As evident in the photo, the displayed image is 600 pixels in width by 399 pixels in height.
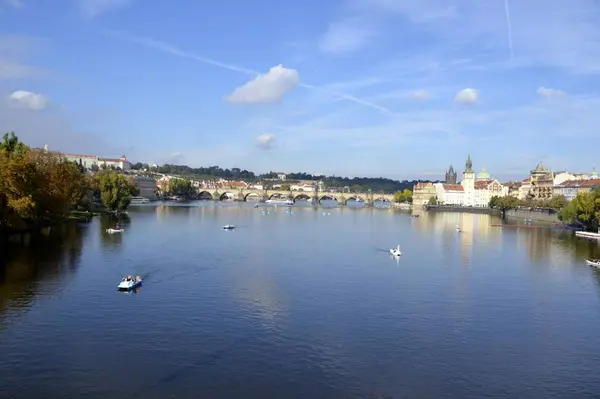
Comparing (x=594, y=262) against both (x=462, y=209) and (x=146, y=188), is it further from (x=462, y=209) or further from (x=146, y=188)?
(x=146, y=188)

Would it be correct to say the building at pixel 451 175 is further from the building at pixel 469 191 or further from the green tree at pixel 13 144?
the green tree at pixel 13 144

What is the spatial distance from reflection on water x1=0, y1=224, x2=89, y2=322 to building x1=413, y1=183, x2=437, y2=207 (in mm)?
106163

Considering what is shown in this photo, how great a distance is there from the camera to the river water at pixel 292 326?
15.2 m

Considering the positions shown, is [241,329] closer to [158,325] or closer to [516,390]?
[158,325]

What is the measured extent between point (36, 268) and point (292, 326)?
1577 centimetres

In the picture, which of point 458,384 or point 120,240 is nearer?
point 458,384

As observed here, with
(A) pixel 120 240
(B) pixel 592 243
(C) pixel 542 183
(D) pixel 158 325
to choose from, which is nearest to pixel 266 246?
(A) pixel 120 240

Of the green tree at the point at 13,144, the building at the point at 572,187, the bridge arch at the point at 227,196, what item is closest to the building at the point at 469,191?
the building at the point at 572,187

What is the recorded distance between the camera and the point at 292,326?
20156 mm

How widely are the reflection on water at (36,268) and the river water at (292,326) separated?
0.11 metres

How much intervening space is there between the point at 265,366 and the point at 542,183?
342 ft

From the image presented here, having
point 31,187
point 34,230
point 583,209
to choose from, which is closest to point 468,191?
point 583,209

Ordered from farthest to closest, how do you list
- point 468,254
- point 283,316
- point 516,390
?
point 468,254, point 283,316, point 516,390

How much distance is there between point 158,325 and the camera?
787 inches
